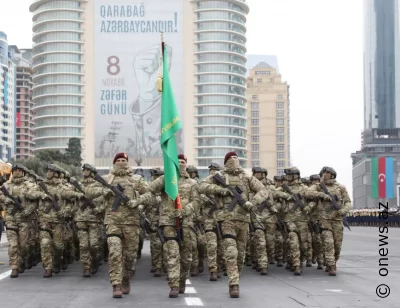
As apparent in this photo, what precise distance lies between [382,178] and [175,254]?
7302 inches

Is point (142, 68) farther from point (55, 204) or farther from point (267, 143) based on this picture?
point (55, 204)

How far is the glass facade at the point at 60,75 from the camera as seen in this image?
501ft

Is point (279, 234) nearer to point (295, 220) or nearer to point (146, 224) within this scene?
point (295, 220)

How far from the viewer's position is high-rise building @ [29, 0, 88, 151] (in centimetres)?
15275

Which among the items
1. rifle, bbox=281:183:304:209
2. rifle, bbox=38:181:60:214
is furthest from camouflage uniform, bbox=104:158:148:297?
rifle, bbox=281:183:304:209

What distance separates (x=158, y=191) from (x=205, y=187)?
0.64 m

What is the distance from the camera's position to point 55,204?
14188 millimetres

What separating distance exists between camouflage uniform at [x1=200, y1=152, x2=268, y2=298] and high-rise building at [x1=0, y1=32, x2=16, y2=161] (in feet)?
503

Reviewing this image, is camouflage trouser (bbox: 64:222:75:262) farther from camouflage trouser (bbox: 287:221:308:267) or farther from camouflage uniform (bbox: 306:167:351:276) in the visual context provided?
camouflage uniform (bbox: 306:167:351:276)

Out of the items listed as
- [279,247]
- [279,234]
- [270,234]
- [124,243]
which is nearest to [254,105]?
[279,247]

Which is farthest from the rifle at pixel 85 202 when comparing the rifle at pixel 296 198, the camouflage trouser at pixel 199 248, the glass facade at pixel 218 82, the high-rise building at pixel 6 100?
the high-rise building at pixel 6 100

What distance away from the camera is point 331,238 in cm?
1426

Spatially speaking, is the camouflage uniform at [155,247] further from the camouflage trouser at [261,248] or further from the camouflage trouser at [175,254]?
the camouflage trouser at [175,254]

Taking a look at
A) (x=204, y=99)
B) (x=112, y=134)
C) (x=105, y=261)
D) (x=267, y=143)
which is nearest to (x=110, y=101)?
(x=112, y=134)
